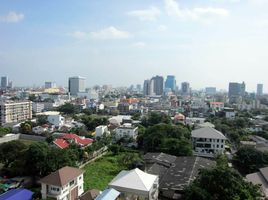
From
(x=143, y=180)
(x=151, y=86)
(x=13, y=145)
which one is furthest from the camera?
(x=151, y=86)

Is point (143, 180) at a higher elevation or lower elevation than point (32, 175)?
higher

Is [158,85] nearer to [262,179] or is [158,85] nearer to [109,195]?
[262,179]

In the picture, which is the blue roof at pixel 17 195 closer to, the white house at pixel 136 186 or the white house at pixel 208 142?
the white house at pixel 136 186

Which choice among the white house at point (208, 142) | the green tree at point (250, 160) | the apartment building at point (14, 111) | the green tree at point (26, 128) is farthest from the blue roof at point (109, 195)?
the apartment building at point (14, 111)

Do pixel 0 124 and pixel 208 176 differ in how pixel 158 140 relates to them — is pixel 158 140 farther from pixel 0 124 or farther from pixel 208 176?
pixel 0 124

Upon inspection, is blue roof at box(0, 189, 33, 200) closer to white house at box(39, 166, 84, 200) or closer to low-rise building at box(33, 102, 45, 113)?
white house at box(39, 166, 84, 200)

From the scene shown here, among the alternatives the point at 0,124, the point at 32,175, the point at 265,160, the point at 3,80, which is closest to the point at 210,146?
the point at 265,160
